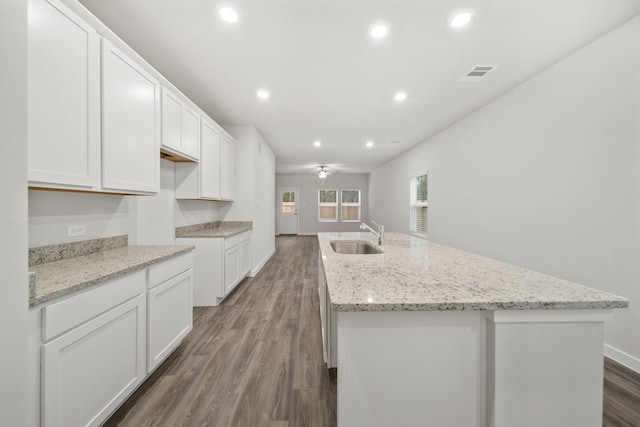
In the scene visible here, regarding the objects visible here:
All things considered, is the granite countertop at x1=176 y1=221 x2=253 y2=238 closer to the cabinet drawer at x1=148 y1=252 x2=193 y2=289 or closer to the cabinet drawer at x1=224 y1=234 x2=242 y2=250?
the cabinet drawer at x1=224 y1=234 x2=242 y2=250

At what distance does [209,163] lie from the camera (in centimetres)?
324

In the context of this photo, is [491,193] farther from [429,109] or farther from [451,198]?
[429,109]

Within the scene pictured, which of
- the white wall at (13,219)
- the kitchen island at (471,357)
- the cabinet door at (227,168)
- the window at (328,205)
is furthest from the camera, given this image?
the window at (328,205)

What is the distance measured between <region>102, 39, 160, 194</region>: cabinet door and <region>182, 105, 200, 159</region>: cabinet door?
0.45 m

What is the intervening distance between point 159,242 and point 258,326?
1397 mm

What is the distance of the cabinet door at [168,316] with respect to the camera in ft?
5.48

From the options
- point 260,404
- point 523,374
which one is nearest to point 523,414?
point 523,374

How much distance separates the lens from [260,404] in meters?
1.52

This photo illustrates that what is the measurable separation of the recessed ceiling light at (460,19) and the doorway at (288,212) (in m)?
8.57

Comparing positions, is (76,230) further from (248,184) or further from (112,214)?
(248,184)

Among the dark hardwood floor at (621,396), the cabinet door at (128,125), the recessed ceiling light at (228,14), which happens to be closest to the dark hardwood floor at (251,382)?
the dark hardwood floor at (621,396)

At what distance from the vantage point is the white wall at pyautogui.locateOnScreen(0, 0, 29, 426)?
771mm

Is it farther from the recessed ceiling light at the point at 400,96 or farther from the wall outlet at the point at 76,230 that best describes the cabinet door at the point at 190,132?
the recessed ceiling light at the point at 400,96

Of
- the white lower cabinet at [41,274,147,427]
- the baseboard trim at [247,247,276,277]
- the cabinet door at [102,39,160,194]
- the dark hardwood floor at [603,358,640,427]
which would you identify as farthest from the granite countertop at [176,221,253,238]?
the dark hardwood floor at [603,358,640,427]
